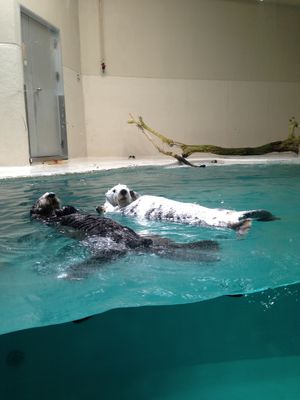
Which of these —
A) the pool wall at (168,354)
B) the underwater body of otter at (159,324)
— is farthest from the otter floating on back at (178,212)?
the pool wall at (168,354)

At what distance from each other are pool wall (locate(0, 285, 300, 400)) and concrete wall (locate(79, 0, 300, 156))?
10813 millimetres

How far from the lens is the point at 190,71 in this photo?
1257 cm

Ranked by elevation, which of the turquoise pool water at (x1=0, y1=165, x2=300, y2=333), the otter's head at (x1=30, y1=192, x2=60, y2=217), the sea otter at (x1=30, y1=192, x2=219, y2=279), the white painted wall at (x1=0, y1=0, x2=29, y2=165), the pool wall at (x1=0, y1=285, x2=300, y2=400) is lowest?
the pool wall at (x1=0, y1=285, x2=300, y2=400)

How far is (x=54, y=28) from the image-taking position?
987 centimetres

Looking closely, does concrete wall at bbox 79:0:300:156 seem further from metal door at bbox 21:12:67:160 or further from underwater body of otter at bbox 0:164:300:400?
underwater body of otter at bbox 0:164:300:400

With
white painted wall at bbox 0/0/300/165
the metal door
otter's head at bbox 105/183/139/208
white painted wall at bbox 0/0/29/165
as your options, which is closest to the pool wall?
otter's head at bbox 105/183/139/208

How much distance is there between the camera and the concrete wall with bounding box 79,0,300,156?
11.8m

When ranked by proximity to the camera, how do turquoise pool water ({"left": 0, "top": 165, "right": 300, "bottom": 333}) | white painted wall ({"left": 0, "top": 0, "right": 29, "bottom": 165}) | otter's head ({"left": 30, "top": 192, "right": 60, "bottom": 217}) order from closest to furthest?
turquoise pool water ({"left": 0, "top": 165, "right": 300, "bottom": 333}) → otter's head ({"left": 30, "top": 192, "right": 60, "bottom": 217}) → white painted wall ({"left": 0, "top": 0, "right": 29, "bottom": 165})

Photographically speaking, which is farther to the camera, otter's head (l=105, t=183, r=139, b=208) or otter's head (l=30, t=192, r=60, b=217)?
otter's head (l=105, t=183, r=139, b=208)

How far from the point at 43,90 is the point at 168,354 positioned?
907 cm

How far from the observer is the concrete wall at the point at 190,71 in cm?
1180

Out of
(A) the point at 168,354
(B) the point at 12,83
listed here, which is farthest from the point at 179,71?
(A) the point at 168,354

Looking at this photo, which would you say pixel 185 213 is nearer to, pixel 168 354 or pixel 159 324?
pixel 159 324

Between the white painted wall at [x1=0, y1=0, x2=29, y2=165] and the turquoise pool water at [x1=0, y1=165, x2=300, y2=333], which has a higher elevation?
the white painted wall at [x1=0, y1=0, x2=29, y2=165]
